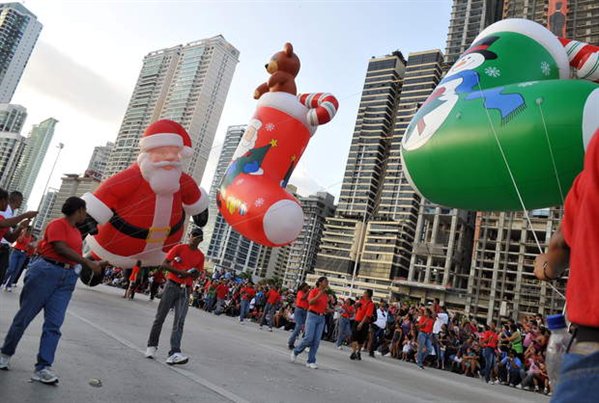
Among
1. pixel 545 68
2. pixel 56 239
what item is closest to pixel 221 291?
pixel 545 68

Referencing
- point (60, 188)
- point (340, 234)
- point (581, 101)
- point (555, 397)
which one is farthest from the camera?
point (60, 188)

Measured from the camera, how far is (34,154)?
129750 mm

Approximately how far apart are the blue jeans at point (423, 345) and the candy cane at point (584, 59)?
323 inches

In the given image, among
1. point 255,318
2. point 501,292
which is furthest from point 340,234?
point 255,318

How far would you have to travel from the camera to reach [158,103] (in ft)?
339

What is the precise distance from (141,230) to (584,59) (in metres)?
8.28

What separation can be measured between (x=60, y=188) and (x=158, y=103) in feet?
141

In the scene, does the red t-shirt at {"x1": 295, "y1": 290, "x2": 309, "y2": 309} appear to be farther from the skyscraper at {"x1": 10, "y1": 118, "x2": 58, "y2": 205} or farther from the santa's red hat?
the skyscraper at {"x1": 10, "y1": 118, "x2": 58, "y2": 205}

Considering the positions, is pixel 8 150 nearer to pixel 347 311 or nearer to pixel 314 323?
pixel 347 311

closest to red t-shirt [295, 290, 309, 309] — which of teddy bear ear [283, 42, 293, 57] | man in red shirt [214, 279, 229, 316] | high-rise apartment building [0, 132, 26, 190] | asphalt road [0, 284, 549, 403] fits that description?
asphalt road [0, 284, 549, 403]

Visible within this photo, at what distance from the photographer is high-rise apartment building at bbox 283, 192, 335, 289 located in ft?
426

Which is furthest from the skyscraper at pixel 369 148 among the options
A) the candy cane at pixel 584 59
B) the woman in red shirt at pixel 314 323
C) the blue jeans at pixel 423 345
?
the candy cane at pixel 584 59

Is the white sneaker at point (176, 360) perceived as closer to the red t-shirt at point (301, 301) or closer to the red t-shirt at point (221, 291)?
the red t-shirt at point (301, 301)

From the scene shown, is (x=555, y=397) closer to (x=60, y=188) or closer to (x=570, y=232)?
(x=570, y=232)
